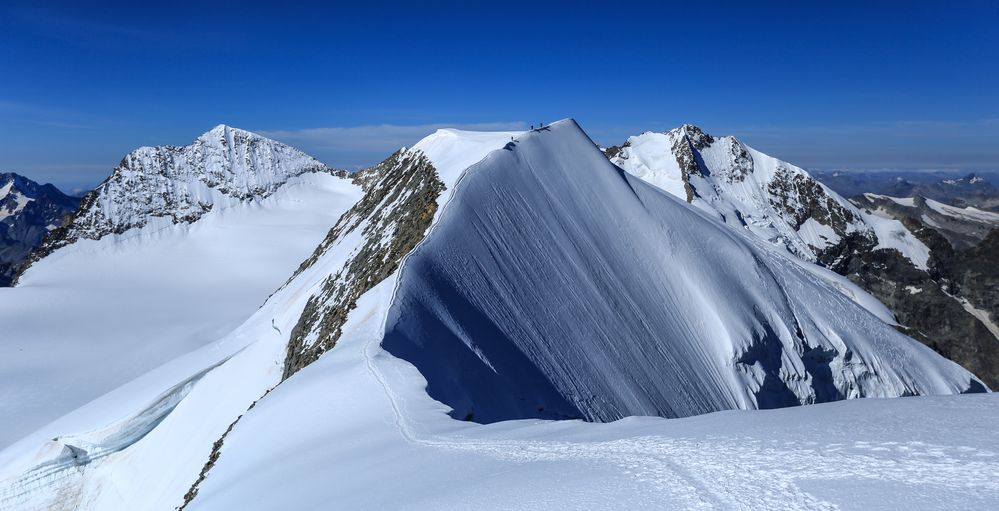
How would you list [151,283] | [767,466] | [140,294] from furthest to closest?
[151,283]
[140,294]
[767,466]

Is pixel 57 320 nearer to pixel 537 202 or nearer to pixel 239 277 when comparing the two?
pixel 239 277

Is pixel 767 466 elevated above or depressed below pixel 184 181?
below

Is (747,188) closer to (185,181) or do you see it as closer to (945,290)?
(945,290)

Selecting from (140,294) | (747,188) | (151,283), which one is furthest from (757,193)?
(140,294)

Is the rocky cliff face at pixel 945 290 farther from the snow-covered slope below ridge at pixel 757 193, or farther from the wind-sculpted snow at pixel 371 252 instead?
the wind-sculpted snow at pixel 371 252

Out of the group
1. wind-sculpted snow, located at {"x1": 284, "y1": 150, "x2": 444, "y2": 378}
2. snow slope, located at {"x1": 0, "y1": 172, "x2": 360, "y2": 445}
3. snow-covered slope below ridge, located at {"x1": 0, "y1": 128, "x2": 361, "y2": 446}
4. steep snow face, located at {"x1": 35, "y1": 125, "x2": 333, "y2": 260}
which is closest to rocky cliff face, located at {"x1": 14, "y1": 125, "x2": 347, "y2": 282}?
steep snow face, located at {"x1": 35, "y1": 125, "x2": 333, "y2": 260}
